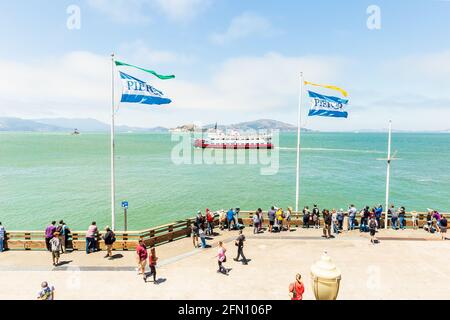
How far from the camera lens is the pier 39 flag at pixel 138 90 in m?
14.8

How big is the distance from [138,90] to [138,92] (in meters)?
0.11

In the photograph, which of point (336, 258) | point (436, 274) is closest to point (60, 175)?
point (336, 258)

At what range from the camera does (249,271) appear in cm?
1131

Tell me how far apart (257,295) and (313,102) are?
13.7m

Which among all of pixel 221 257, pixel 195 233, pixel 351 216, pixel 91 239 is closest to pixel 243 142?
pixel 351 216

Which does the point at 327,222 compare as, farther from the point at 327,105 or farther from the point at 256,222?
the point at 327,105

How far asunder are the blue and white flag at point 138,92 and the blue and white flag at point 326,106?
10.1 m

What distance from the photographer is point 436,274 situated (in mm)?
11016

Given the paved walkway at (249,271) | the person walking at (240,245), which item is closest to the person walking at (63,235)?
the paved walkway at (249,271)

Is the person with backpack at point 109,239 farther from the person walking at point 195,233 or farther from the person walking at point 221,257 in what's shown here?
the person walking at point 221,257

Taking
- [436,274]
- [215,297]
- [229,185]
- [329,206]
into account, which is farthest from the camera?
[229,185]
